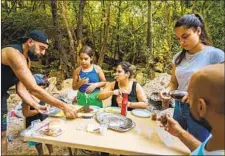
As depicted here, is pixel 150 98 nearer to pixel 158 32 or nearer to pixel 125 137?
pixel 125 137

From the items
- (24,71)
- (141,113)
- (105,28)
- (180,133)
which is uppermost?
(105,28)

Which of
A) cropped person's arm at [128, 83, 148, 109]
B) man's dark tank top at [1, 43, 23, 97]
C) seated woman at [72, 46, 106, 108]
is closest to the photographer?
man's dark tank top at [1, 43, 23, 97]

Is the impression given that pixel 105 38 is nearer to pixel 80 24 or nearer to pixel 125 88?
pixel 80 24

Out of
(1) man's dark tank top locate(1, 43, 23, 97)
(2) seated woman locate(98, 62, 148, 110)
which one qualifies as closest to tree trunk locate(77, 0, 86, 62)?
(2) seated woman locate(98, 62, 148, 110)

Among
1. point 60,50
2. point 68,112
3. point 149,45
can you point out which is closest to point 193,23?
point 68,112

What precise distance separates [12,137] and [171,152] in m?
2.29

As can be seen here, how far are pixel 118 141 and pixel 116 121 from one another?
28cm

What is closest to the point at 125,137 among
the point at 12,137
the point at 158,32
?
the point at 12,137

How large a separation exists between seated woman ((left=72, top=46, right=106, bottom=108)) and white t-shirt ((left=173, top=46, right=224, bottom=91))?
1057 mm

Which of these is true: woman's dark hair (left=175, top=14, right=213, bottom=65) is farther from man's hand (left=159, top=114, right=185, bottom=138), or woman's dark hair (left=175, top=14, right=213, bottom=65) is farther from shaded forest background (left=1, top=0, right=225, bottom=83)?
shaded forest background (left=1, top=0, right=225, bottom=83)

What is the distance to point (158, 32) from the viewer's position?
5.15m

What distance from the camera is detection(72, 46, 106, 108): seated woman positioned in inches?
101

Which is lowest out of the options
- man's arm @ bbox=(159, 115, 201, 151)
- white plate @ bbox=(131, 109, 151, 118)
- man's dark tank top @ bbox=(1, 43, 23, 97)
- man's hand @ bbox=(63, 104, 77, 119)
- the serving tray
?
white plate @ bbox=(131, 109, 151, 118)

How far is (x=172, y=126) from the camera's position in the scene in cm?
137
